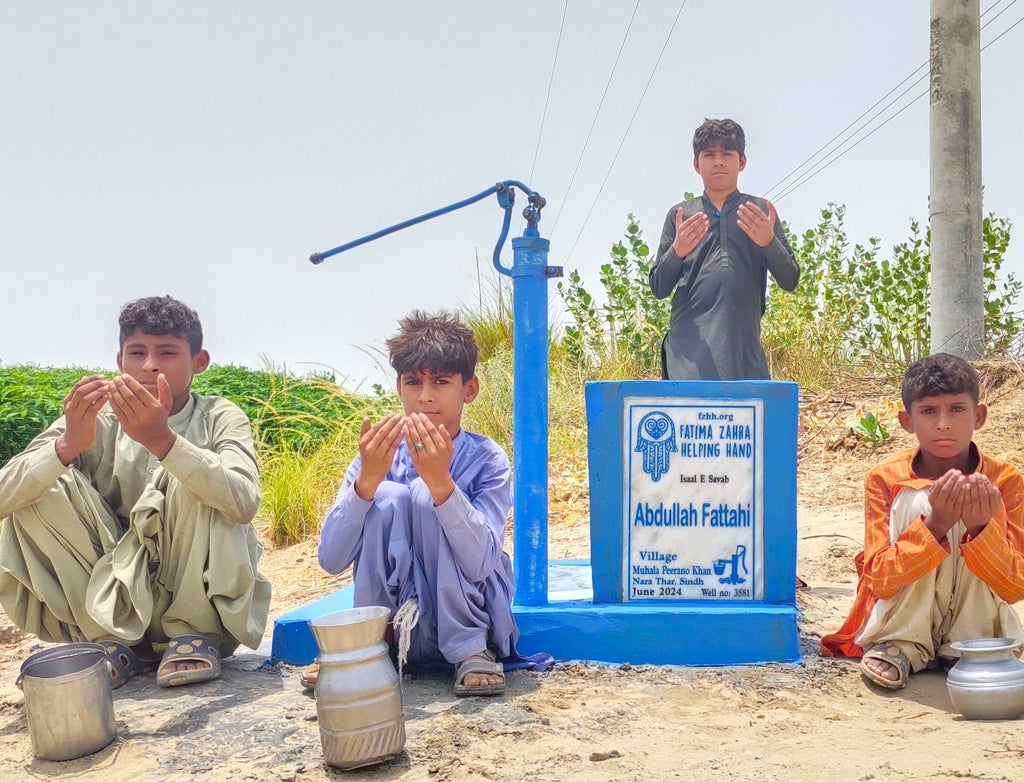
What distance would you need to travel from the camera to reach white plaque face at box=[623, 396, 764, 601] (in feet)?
9.63

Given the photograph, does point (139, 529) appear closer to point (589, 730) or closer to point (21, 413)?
point (589, 730)

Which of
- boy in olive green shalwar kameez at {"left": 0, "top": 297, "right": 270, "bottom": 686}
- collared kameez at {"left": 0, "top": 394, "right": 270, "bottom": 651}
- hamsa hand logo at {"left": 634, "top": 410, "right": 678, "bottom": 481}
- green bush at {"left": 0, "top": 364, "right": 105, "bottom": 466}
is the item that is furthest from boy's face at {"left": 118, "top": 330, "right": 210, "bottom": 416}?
green bush at {"left": 0, "top": 364, "right": 105, "bottom": 466}

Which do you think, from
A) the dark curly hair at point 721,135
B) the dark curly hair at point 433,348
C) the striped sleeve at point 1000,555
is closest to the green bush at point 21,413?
the dark curly hair at point 433,348

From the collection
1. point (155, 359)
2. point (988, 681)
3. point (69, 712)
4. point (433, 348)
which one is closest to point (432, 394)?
point (433, 348)

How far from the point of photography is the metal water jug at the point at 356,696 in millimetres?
2029

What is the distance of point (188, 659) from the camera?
8.75ft

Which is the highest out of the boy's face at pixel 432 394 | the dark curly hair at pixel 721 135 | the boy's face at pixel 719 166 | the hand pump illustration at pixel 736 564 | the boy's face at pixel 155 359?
the dark curly hair at pixel 721 135

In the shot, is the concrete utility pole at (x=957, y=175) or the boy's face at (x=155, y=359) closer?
the boy's face at (x=155, y=359)

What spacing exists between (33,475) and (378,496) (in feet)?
3.30

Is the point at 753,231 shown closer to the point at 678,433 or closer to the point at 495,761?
the point at 678,433

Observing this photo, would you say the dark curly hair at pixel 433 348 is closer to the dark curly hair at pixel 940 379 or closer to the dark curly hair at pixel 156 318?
the dark curly hair at pixel 156 318

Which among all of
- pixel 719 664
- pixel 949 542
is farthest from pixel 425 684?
pixel 949 542

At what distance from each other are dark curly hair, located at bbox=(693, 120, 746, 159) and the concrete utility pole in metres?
4.54

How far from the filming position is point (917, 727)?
2279 millimetres
